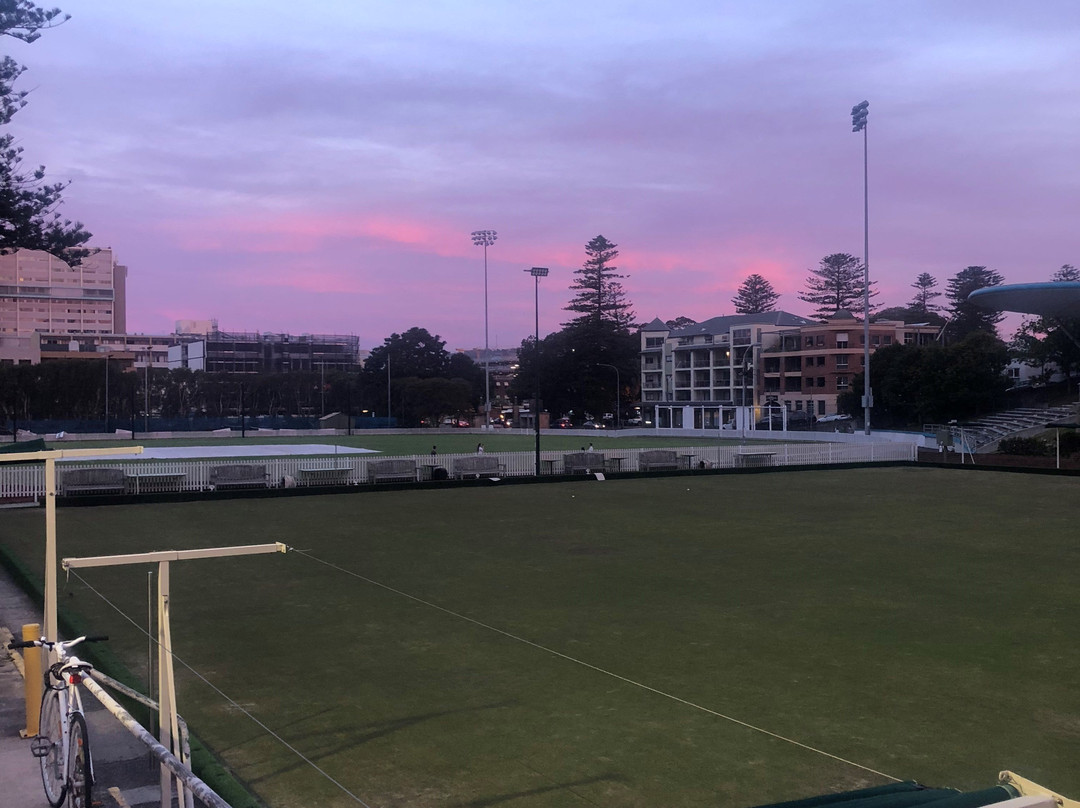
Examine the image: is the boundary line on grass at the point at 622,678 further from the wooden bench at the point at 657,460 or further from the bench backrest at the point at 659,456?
the bench backrest at the point at 659,456

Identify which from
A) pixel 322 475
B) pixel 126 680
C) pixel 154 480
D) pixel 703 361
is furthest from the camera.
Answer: pixel 703 361

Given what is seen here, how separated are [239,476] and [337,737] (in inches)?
919

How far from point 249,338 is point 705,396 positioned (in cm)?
9340

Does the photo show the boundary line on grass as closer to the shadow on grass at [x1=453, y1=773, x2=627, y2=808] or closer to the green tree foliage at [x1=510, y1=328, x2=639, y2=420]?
the shadow on grass at [x1=453, y1=773, x2=627, y2=808]

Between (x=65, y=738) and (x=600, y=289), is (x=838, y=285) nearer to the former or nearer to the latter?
(x=600, y=289)

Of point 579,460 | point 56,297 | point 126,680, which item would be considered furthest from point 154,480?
point 56,297

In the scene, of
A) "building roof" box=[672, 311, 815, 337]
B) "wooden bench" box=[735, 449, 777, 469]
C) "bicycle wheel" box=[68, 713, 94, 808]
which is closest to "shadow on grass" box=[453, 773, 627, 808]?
"bicycle wheel" box=[68, 713, 94, 808]

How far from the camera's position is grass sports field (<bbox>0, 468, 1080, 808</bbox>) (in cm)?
719

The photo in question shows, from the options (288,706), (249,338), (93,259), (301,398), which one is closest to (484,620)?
(288,706)

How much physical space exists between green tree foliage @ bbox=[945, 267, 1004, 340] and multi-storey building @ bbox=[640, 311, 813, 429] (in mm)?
23669

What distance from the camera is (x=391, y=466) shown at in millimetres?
32438

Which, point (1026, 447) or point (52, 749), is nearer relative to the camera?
point (52, 749)

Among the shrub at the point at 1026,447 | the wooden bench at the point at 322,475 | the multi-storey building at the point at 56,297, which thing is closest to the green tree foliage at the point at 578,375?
the shrub at the point at 1026,447

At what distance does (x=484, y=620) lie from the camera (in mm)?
12195
